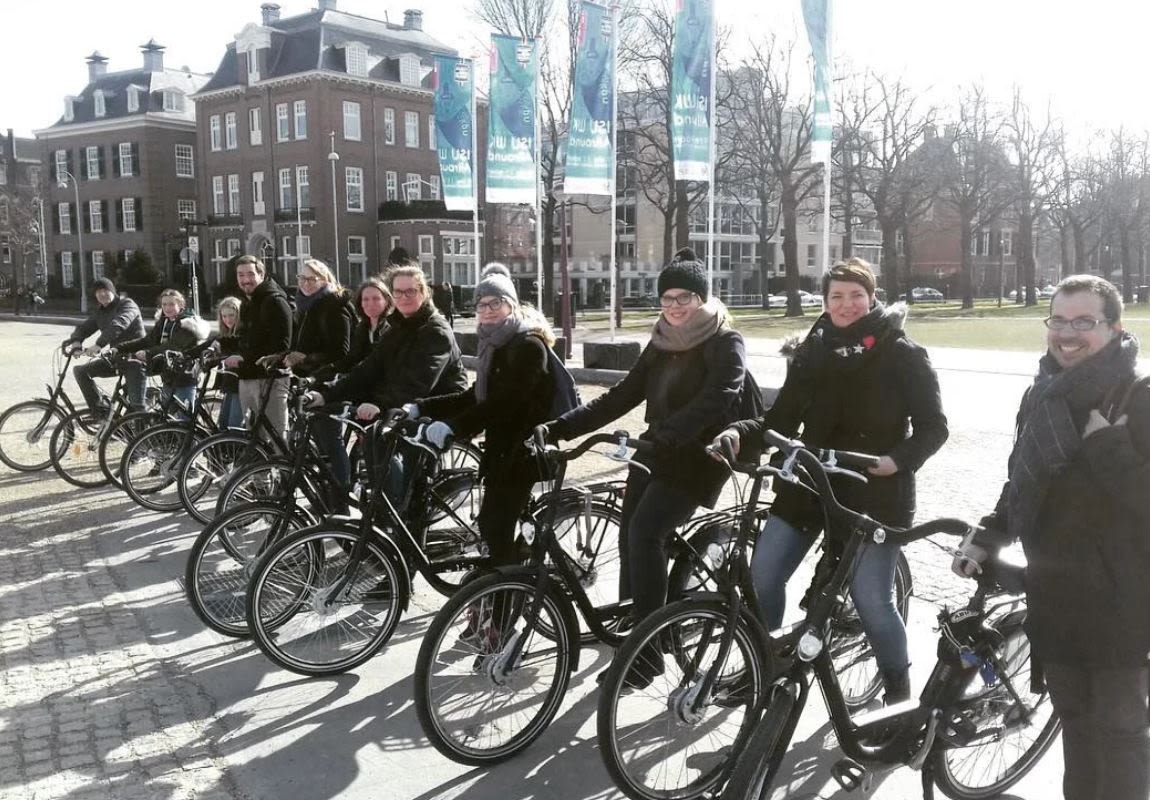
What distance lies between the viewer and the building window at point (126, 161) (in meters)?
62.2

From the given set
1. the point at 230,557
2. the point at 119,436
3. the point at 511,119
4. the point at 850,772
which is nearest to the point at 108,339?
the point at 119,436

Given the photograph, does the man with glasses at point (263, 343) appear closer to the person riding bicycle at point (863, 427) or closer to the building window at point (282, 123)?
the person riding bicycle at point (863, 427)

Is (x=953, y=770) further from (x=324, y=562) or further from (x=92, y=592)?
(x=92, y=592)

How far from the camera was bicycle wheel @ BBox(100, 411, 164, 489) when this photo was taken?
8.62 metres

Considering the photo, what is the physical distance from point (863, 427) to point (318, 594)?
2.63 metres

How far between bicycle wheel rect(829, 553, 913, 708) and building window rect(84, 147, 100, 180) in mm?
69246

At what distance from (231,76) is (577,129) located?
149ft

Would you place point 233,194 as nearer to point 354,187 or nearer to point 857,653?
point 354,187


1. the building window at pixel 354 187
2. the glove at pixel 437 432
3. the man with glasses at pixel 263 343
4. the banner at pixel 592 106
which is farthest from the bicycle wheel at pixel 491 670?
the building window at pixel 354 187

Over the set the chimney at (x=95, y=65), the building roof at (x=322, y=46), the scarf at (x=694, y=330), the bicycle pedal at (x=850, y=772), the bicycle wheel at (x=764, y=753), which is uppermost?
the chimney at (x=95, y=65)

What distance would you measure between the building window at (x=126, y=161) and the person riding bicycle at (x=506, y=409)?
6474cm

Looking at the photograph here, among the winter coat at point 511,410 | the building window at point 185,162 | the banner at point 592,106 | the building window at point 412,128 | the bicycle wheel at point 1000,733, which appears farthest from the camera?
the building window at point 185,162

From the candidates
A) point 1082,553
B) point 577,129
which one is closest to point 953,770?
point 1082,553

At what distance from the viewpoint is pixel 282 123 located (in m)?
55.6
